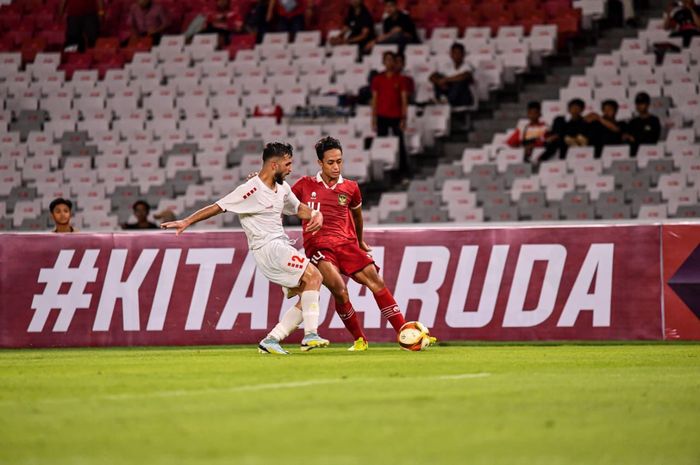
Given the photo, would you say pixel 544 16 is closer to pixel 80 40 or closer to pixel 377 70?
pixel 377 70

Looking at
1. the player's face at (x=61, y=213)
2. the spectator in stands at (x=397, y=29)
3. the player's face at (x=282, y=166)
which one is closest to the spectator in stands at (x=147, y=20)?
the spectator in stands at (x=397, y=29)

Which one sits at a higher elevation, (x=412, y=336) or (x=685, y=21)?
(x=685, y=21)

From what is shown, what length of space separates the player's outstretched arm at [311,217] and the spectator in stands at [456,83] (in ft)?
37.7

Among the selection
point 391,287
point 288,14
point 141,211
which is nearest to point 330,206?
point 391,287

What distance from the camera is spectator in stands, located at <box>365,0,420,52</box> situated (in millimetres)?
25031

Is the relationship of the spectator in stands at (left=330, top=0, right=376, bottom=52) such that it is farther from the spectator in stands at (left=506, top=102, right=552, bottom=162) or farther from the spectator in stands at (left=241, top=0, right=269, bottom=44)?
the spectator in stands at (left=506, top=102, right=552, bottom=162)

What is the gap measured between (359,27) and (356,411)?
1913 cm

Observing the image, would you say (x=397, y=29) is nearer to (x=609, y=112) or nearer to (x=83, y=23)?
(x=609, y=112)

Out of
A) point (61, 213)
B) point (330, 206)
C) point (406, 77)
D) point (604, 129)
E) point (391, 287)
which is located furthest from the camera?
point (406, 77)

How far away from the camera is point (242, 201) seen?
493 inches

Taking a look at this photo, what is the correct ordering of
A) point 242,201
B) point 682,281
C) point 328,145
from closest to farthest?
point 242,201 → point 328,145 → point 682,281

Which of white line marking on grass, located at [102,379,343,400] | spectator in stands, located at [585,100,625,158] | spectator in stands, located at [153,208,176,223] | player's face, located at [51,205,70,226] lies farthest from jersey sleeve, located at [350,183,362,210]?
spectator in stands, located at [585,100,625,158]

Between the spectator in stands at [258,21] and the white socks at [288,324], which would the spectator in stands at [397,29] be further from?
the white socks at [288,324]

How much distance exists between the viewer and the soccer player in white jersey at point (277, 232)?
492 inches
